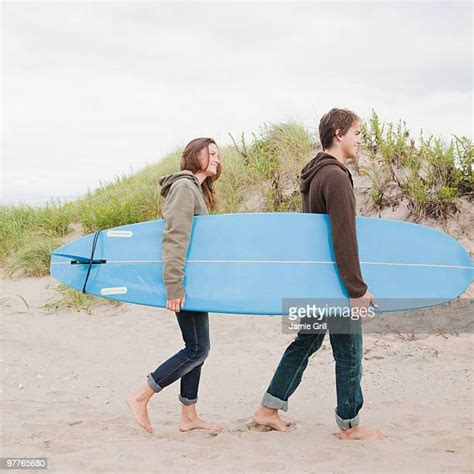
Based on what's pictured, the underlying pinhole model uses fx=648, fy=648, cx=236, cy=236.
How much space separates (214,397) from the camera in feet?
15.6

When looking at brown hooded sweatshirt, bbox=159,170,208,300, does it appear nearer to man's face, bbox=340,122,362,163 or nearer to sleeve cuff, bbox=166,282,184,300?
sleeve cuff, bbox=166,282,184,300

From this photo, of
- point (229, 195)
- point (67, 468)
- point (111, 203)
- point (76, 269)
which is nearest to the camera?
point (67, 468)

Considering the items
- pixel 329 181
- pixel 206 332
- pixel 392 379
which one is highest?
pixel 329 181

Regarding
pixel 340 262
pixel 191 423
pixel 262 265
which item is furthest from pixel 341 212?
pixel 191 423

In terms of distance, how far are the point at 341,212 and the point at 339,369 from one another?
0.81 meters

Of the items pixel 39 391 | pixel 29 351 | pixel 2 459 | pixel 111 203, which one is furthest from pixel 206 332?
pixel 111 203

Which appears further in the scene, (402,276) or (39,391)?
(39,391)

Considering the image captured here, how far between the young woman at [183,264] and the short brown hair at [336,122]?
0.60 m

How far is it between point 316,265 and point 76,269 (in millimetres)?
1458

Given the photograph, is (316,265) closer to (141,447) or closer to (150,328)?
(141,447)

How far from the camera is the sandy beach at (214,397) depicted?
3178 mm

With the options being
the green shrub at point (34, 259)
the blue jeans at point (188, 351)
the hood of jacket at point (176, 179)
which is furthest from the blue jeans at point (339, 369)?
the green shrub at point (34, 259)

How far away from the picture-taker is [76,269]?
394cm

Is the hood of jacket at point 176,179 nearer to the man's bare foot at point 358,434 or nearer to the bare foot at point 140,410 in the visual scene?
the bare foot at point 140,410
